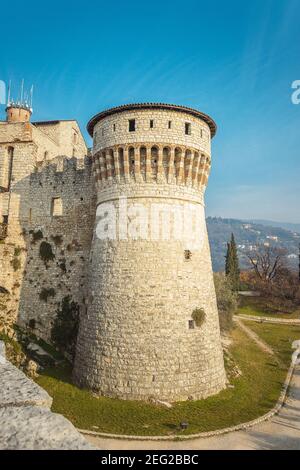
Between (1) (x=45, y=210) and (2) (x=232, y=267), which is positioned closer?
(1) (x=45, y=210)

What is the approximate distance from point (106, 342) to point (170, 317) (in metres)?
3.61

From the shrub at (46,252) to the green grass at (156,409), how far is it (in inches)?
299

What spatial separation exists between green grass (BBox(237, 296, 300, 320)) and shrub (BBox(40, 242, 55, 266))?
113 ft

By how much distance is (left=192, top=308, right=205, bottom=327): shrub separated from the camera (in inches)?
715

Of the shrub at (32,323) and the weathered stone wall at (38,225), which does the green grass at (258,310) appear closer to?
the weathered stone wall at (38,225)

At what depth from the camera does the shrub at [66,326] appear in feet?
70.9

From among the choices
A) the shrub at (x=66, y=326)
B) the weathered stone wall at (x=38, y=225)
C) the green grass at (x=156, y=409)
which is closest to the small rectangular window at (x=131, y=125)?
the weathered stone wall at (x=38, y=225)

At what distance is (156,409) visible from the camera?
15.7 m

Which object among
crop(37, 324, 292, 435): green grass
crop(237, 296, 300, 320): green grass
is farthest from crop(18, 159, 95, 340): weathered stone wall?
crop(237, 296, 300, 320): green grass

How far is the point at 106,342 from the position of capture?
17531mm

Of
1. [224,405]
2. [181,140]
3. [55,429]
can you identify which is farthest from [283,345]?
[55,429]

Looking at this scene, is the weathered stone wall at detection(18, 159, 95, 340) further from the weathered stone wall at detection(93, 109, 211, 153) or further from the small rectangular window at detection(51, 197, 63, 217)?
the weathered stone wall at detection(93, 109, 211, 153)

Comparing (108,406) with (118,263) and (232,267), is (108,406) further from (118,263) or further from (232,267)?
(232,267)
